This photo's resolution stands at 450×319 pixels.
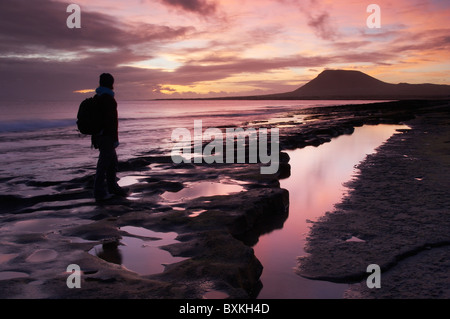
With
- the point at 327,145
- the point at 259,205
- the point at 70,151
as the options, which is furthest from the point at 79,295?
the point at 327,145

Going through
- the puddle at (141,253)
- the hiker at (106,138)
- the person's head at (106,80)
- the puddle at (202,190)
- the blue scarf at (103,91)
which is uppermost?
the person's head at (106,80)

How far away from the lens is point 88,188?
7.46 metres

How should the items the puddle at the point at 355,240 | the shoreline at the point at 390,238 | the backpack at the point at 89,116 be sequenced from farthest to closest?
the backpack at the point at 89,116
the puddle at the point at 355,240
the shoreline at the point at 390,238

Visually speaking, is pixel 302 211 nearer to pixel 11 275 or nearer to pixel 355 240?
pixel 355 240

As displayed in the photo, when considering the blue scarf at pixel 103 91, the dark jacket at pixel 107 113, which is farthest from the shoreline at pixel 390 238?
the blue scarf at pixel 103 91

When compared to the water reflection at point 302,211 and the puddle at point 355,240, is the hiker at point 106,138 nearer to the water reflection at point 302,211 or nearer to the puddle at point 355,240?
the water reflection at point 302,211

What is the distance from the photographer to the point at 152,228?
500 centimetres

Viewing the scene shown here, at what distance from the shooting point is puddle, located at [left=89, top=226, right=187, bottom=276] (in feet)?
12.7

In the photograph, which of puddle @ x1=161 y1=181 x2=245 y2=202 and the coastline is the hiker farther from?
puddle @ x1=161 y1=181 x2=245 y2=202

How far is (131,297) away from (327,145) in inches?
525

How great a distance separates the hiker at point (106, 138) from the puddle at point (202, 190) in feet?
3.51

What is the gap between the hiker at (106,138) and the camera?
20.6 feet

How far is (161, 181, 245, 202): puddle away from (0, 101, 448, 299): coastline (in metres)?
0.24
